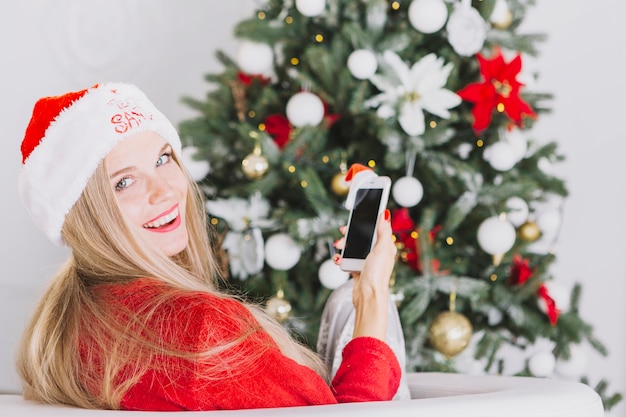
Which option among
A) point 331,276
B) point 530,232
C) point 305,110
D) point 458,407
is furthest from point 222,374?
point 530,232

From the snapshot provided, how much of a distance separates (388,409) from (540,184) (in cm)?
130

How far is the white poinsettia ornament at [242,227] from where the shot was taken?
1886mm

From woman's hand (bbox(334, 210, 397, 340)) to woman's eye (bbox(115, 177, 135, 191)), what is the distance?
1.20ft

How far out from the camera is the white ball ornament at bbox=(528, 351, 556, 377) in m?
1.96

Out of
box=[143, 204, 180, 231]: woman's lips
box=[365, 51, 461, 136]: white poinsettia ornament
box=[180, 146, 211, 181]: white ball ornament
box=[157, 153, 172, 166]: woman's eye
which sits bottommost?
box=[180, 146, 211, 181]: white ball ornament

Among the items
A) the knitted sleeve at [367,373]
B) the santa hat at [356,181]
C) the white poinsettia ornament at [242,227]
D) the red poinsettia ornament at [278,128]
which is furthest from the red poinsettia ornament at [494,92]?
the knitted sleeve at [367,373]

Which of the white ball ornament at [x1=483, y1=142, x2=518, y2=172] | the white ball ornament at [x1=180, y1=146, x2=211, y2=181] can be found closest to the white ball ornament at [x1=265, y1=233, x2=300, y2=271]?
the white ball ornament at [x1=180, y1=146, x2=211, y2=181]

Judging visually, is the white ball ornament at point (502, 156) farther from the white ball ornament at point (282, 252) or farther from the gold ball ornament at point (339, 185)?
the white ball ornament at point (282, 252)

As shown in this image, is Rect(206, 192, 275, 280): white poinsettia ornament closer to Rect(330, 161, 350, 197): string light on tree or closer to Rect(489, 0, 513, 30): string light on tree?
Rect(330, 161, 350, 197): string light on tree

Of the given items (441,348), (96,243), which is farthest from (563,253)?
(96,243)

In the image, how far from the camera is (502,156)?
1855mm

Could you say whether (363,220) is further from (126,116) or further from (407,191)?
(407,191)

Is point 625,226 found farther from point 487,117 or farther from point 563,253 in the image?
point 487,117

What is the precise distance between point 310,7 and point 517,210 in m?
0.71
